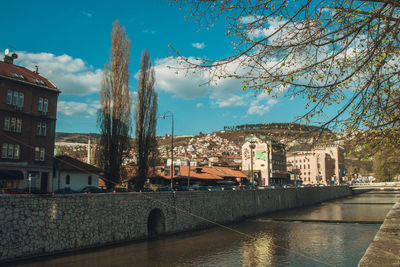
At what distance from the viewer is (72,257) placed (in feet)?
59.6

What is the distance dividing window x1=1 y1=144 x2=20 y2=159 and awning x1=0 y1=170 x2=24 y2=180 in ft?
4.68

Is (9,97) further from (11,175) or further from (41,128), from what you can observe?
(11,175)

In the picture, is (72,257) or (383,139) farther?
(72,257)

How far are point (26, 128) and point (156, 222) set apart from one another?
15.3 m

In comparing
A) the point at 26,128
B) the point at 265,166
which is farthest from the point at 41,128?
the point at 265,166

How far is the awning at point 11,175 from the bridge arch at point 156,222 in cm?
1207

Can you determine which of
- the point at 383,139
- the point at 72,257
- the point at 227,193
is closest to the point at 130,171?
the point at 227,193

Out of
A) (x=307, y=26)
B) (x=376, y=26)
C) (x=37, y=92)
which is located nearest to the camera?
(x=307, y=26)

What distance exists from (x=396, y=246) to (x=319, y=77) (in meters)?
3.42

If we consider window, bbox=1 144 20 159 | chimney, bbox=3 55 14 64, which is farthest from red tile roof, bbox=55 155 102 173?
chimney, bbox=3 55 14 64

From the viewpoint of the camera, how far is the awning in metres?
27.5

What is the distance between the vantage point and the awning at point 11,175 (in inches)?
1082

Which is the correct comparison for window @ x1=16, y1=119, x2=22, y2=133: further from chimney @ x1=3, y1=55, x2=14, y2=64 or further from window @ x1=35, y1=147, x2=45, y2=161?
chimney @ x1=3, y1=55, x2=14, y2=64

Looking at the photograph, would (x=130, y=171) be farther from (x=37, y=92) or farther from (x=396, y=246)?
(x=396, y=246)
